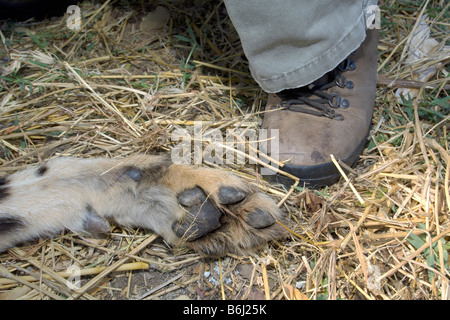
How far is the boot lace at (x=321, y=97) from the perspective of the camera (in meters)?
2.03

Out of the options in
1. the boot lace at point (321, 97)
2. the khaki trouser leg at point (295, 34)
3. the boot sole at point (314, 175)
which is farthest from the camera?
the boot lace at point (321, 97)

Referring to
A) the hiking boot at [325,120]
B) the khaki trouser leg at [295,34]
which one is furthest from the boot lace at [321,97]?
the khaki trouser leg at [295,34]

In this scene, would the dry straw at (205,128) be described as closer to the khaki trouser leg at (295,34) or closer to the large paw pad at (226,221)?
the large paw pad at (226,221)

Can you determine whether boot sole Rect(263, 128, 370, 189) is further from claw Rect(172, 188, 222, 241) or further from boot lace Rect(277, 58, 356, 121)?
claw Rect(172, 188, 222, 241)

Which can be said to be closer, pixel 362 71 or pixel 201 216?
pixel 201 216

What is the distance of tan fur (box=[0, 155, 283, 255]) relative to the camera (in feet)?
5.48

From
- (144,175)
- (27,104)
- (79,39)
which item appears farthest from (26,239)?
(79,39)

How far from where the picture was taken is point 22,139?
2205 millimetres

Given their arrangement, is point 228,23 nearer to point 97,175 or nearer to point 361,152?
point 361,152

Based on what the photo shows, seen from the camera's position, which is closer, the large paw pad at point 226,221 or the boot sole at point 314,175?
the large paw pad at point 226,221

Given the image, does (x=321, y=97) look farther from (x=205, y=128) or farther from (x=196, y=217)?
(x=196, y=217)

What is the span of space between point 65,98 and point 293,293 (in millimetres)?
1742

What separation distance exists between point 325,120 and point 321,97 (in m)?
0.14

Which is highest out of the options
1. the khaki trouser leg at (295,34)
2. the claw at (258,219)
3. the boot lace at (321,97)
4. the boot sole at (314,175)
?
the khaki trouser leg at (295,34)
